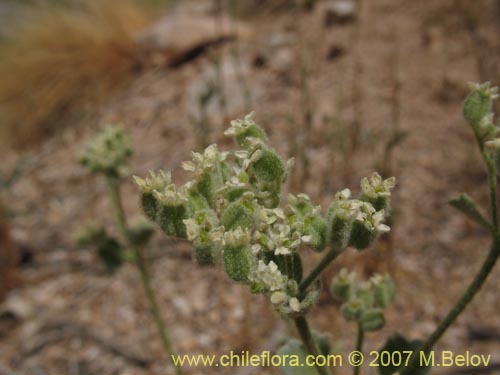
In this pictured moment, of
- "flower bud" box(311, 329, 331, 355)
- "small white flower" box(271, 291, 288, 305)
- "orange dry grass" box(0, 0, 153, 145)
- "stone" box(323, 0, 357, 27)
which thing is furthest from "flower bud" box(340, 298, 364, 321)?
"orange dry grass" box(0, 0, 153, 145)

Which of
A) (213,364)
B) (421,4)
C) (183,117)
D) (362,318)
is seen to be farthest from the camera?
(421,4)

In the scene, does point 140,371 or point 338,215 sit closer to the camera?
point 338,215

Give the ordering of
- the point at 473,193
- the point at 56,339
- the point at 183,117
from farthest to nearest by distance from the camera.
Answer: the point at 183,117 → the point at 473,193 → the point at 56,339

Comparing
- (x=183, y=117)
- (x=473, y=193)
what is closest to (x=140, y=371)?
(x=473, y=193)

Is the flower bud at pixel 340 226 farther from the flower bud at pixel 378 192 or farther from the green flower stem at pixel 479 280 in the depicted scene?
the green flower stem at pixel 479 280

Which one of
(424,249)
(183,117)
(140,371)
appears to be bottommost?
(140,371)

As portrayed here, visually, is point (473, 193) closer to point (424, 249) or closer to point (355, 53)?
point (424, 249)

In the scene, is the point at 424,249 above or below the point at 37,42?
below

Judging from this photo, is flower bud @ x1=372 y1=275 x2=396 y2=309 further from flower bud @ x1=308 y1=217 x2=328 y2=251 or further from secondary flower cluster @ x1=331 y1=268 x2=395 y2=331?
flower bud @ x1=308 y1=217 x2=328 y2=251
